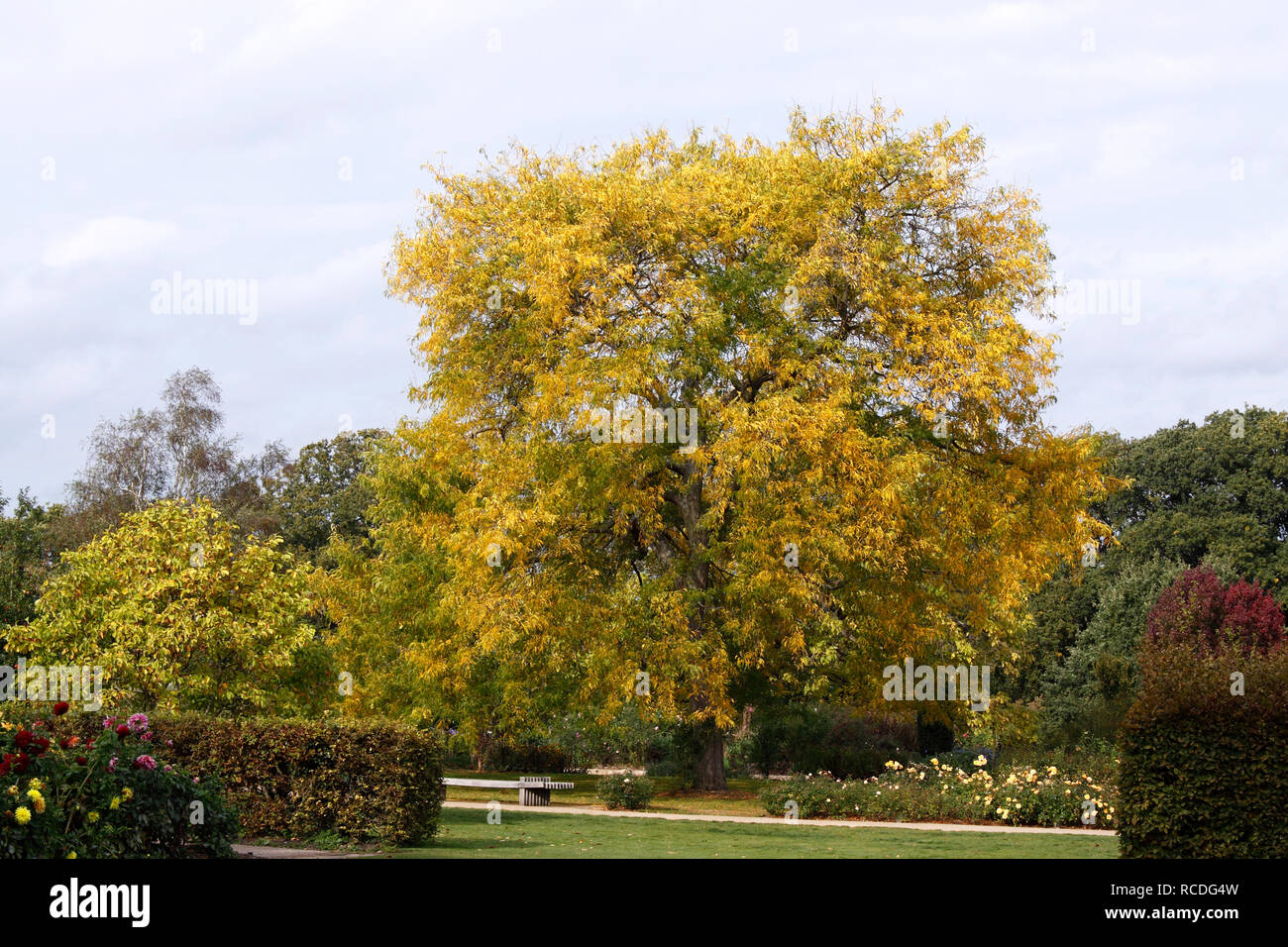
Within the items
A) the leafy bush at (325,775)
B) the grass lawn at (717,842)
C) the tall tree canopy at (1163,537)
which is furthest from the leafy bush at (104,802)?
the tall tree canopy at (1163,537)

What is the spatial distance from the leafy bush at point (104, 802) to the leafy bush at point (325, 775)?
7.34 ft

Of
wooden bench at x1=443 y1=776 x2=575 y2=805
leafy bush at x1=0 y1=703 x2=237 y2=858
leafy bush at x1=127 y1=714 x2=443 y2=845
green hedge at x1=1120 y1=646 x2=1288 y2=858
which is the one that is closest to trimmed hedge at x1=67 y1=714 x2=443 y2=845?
leafy bush at x1=127 y1=714 x2=443 y2=845

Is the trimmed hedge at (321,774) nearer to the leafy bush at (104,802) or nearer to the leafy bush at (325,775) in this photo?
the leafy bush at (325,775)

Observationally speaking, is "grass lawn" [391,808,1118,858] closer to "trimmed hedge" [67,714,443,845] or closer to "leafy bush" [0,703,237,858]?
"trimmed hedge" [67,714,443,845]

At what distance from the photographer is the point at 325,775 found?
14.2 metres

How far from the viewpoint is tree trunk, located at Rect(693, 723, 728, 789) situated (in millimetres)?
25734

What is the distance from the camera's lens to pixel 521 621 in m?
22.5

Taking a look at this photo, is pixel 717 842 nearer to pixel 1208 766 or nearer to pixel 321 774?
pixel 321 774

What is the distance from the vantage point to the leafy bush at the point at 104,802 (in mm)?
9297

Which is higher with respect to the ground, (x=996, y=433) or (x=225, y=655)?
(x=996, y=433)
